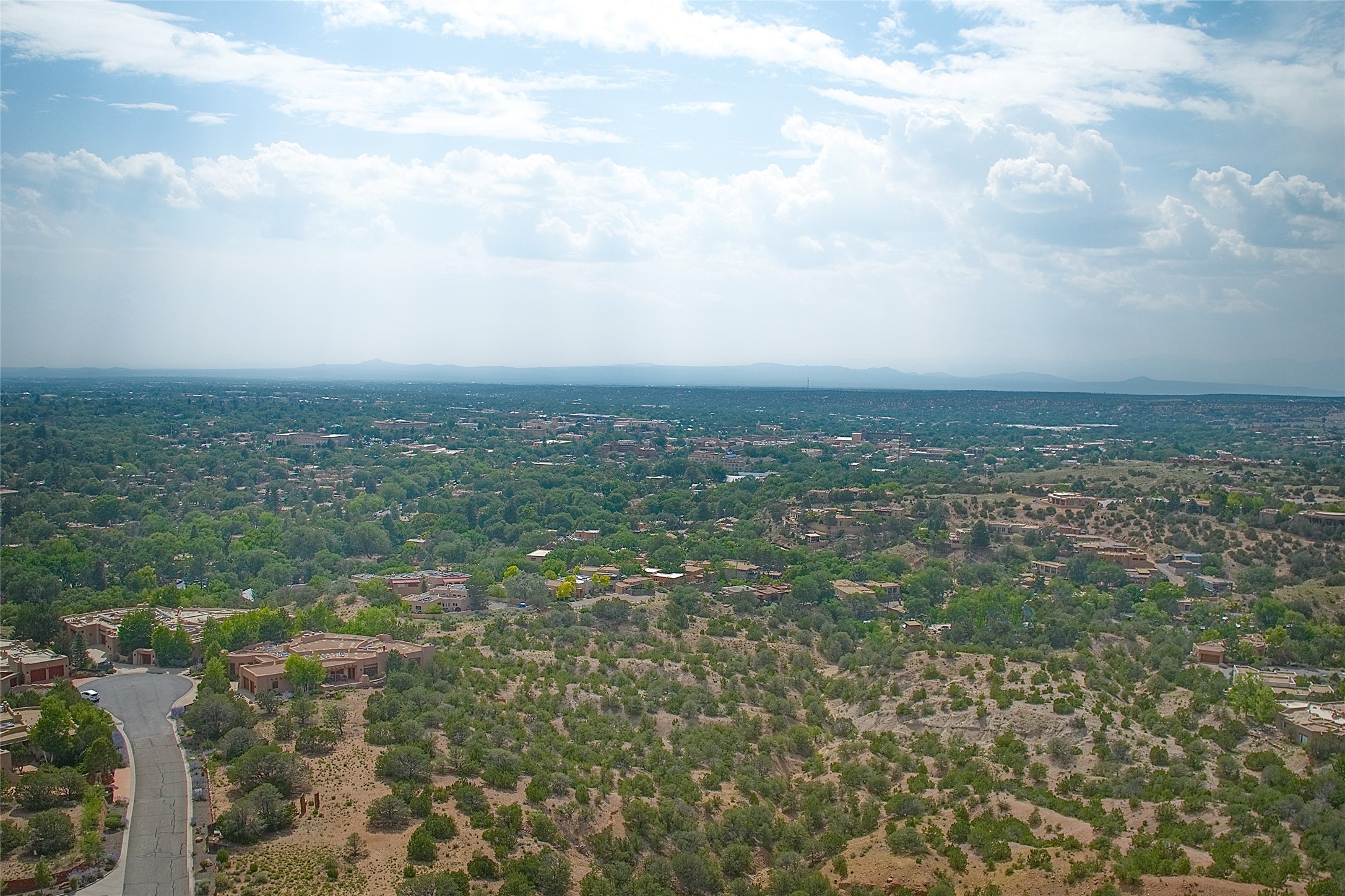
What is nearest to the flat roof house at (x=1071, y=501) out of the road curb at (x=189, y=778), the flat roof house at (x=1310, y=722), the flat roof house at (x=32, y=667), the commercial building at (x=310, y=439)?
the flat roof house at (x=1310, y=722)

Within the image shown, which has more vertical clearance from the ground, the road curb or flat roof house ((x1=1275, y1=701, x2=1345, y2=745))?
flat roof house ((x1=1275, y1=701, x2=1345, y2=745))

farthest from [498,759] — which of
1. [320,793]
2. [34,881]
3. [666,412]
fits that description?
[666,412]

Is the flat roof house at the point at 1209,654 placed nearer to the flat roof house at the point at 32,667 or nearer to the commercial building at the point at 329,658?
the commercial building at the point at 329,658

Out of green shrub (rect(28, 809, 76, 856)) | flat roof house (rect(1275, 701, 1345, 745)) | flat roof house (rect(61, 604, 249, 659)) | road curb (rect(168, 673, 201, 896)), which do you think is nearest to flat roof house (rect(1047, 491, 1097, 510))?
flat roof house (rect(1275, 701, 1345, 745))

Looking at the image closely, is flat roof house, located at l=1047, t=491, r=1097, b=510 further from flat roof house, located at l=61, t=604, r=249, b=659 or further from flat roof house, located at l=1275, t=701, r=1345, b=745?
flat roof house, located at l=61, t=604, r=249, b=659

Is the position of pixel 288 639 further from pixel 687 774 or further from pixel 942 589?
pixel 942 589

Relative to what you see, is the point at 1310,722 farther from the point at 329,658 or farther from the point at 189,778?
the point at 189,778
